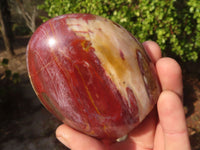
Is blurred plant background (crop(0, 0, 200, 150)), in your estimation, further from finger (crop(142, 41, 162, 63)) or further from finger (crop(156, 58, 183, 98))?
finger (crop(156, 58, 183, 98))

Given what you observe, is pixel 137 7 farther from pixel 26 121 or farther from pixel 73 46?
pixel 26 121

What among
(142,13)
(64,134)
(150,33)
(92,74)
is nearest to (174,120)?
(92,74)

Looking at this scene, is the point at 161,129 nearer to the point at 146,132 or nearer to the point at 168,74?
the point at 146,132

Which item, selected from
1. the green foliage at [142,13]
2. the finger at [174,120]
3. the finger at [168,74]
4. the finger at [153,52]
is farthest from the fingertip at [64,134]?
the green foliage at [142,13]

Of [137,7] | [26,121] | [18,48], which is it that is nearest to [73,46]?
[137,7]

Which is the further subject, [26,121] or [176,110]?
[26,121]

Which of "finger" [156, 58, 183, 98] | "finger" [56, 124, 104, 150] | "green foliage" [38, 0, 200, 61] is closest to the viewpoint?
"finger" [56, 124, 104, 150]

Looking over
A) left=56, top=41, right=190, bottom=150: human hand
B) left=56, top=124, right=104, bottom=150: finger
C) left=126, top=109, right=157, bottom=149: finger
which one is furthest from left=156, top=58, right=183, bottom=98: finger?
left=56, top=124, right=104, bottom=150: finger

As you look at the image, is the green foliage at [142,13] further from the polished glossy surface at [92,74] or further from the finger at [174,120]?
the finger at [174,120]
